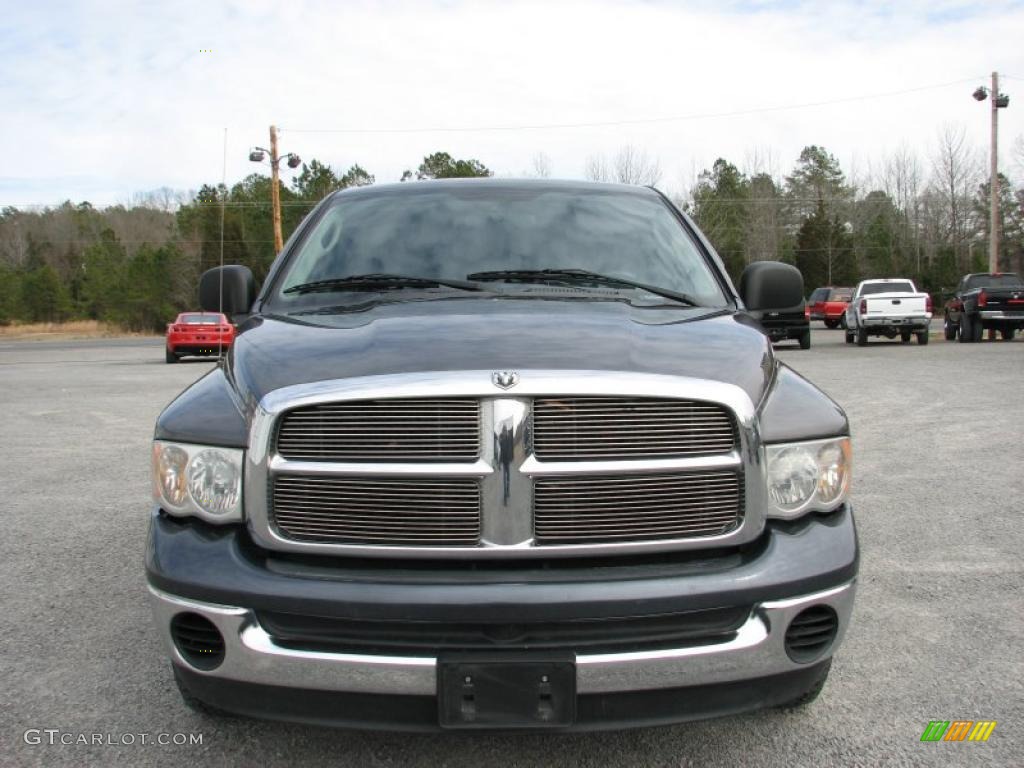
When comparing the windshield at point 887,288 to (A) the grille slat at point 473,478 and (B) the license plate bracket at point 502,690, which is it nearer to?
(A) the grille slat at point 473,478

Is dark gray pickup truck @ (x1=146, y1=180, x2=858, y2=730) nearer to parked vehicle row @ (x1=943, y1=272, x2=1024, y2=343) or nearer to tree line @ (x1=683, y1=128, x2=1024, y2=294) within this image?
parked vehicle row @ (x1=943, y1=272, x2=1024, y2=343)

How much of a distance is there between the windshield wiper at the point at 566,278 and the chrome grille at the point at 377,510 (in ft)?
4.22

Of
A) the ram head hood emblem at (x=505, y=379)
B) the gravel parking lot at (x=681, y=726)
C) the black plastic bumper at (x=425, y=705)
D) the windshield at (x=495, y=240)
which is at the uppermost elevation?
the windshield at (x=495, y=240)

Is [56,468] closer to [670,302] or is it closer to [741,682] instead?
[670,302]

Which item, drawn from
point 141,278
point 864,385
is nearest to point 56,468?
point 864,385

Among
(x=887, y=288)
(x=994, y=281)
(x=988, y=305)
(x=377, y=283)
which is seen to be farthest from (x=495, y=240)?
(x=887, y=288)

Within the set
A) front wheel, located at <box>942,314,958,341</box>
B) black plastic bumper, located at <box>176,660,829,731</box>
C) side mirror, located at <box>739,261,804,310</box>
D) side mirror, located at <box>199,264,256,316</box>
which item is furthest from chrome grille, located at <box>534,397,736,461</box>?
front wheel, located at <box>942,314,958,341</box>

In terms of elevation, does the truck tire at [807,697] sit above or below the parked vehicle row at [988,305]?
below

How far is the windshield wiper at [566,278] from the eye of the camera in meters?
3.37

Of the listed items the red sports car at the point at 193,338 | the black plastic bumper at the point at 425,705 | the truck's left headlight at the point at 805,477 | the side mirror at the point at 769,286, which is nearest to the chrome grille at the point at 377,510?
the black plastic bumper at the point at 425,705

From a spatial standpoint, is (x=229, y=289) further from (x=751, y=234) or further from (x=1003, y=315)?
(x=751, y=234)

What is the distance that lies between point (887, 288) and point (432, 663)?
88.1 feet

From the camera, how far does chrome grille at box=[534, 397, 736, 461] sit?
2.27m

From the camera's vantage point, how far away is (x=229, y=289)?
3.87 m
